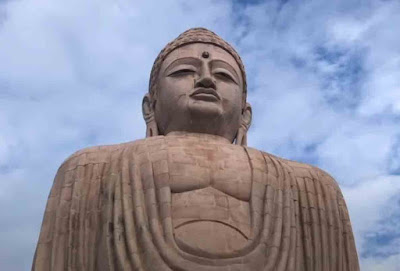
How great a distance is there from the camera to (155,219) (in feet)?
30.8

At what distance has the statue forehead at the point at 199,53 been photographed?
12.0m

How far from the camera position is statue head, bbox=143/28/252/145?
11414 mm

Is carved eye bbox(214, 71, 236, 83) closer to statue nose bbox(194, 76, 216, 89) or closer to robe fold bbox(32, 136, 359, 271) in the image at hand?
statue nose bbox(194, 76, 216, 89)

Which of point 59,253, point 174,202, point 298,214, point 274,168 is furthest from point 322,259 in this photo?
point 59,253

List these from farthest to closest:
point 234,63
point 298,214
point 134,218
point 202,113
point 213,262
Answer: point 234,63 < point 202,113 < point 298,214 < point 134,218 < point 213,262

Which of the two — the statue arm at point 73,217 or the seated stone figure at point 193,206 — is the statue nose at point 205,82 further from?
the statue arm at point 73,217

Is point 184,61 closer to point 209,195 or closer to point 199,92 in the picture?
point 199,92

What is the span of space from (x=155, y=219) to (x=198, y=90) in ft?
9.35

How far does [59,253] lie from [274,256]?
3.02 metres

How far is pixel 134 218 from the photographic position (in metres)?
9.51

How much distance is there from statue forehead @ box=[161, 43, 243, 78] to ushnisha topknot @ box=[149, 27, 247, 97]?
0.08 meters

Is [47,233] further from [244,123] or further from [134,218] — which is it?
[244,123]

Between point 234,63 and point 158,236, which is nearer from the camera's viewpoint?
point 158,236

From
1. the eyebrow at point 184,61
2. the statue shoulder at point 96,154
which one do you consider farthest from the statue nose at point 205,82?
the statue shoulder at point 96,154
